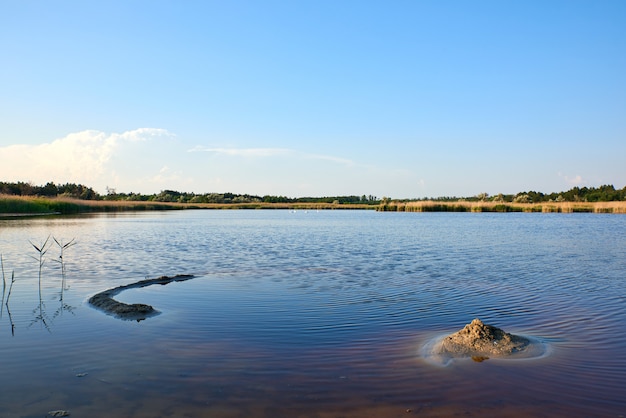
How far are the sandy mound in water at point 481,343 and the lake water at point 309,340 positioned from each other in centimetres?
27

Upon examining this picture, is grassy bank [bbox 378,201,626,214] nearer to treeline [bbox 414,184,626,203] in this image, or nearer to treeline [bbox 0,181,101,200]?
treeline [bbox 414,184,626,203]

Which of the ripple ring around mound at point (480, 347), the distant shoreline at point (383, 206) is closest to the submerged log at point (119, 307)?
the ripple ring around mound at point (480, 347)

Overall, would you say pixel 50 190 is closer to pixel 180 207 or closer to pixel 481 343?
pixel 180 207

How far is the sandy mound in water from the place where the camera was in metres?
5.78

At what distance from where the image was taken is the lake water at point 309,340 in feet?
14.4

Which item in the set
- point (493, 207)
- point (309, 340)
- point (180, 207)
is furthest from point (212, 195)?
point (309, 340)

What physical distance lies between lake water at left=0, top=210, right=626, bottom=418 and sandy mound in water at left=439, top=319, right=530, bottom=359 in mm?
268

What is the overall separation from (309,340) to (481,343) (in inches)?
89.2

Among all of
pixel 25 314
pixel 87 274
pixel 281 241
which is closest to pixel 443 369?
pixel 25 314

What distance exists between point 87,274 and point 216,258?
4394mm

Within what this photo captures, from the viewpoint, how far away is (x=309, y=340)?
6430 mm

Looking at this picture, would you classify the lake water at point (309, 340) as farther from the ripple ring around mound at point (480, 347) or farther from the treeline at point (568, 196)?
the treeline at point (568, 196)

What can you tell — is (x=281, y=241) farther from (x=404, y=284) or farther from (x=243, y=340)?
(x=243, y=340)

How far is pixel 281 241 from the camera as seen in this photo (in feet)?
71.1
